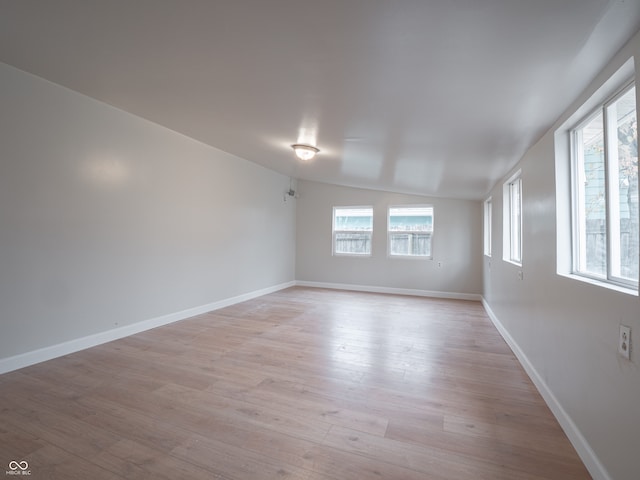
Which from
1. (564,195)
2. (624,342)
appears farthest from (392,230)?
(624,342)

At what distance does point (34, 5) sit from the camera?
164 cm

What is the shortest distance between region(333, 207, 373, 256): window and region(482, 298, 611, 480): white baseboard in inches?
159

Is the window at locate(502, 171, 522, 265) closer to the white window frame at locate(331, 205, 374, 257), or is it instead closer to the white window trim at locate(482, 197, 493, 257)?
the white window trim at locate(482, 197, 493, 257)

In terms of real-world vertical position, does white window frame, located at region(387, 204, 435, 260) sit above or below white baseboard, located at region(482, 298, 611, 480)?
above

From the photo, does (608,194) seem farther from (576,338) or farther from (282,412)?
(282,412)

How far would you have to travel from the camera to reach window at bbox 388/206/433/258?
20.9 feet

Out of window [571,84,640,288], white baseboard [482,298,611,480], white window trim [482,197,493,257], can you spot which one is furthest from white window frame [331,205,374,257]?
window [571,84,640,288]

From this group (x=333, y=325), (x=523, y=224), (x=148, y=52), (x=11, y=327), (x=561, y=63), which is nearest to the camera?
(x=561, y=63)

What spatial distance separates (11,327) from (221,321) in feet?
6.76

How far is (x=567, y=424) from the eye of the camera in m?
1.81

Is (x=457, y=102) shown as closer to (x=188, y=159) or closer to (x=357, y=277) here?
(x=188, y=159)

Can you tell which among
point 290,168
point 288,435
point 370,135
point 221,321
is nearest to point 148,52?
point 370,135

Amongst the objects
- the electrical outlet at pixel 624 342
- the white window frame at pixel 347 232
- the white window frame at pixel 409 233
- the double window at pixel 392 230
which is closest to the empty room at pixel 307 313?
the electrical outlet at pixel 624 342

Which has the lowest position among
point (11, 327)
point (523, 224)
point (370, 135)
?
point (11, 327)
